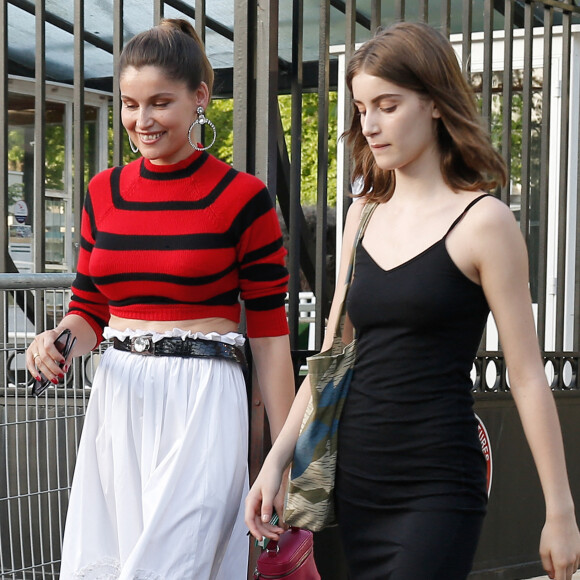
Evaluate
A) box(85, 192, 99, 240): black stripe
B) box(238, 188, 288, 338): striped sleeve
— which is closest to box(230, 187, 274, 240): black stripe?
box(238, 188, 288, 338): striped sleeve

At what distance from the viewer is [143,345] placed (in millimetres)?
2732

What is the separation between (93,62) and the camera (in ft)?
28.2

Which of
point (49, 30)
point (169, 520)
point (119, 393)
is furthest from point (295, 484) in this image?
point (49, 30)

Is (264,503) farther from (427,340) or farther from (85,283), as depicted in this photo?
(85,283)

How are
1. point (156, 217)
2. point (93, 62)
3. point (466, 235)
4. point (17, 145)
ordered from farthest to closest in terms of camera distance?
point (17, 145), point (93, 62), point (156, 217), point (466, 235)

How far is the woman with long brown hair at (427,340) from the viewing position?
83.9 inches

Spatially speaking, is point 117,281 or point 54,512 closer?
point 117,281

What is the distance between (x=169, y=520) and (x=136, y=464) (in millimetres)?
197

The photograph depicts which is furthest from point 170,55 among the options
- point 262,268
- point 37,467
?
Result: point 37,467

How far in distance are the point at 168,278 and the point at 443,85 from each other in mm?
868

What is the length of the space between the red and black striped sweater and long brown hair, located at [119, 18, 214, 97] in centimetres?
22

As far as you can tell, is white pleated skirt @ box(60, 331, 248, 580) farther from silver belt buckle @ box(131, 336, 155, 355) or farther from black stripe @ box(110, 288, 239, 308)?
black stripe @ box(110, 288, 239, 308)

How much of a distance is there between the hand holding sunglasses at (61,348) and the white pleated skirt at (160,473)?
0.41 ft

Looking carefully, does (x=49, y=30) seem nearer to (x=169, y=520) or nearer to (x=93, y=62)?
(x=93, y=62)
